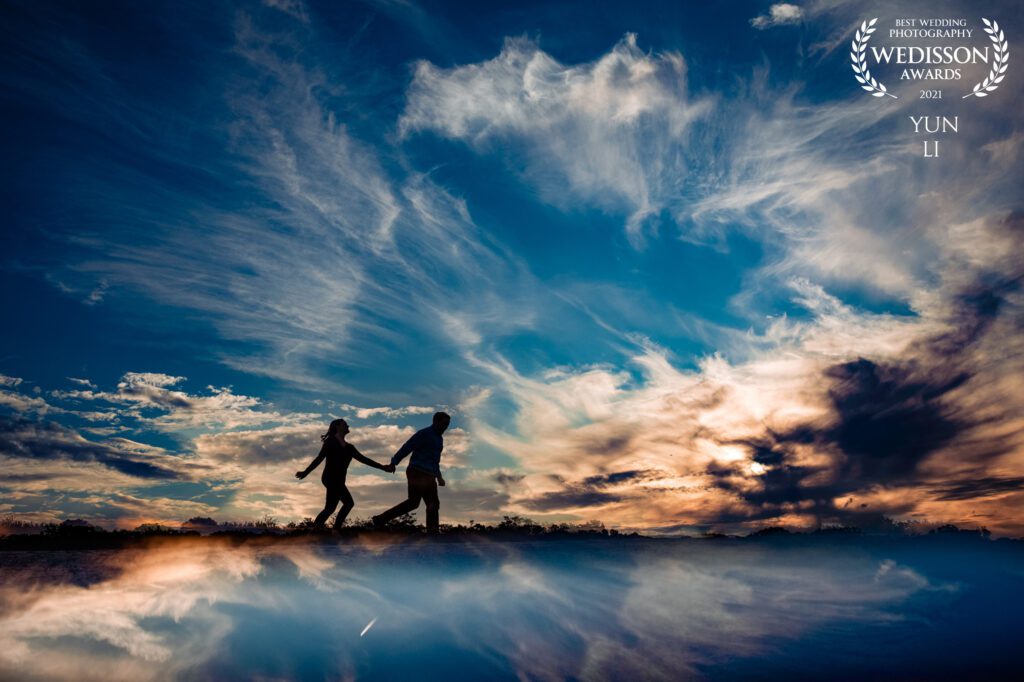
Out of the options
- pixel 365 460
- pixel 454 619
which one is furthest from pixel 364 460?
pixel 454 619

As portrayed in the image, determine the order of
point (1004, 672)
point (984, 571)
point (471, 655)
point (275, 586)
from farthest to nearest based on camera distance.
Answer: point (984, 571) → point (275, 586) → point (1004, 672) → point (471, 655)

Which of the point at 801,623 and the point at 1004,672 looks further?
the point at 801,623

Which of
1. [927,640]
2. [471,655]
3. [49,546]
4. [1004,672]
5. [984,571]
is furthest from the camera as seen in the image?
[984,571]

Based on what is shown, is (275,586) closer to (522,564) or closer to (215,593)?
(215,593)

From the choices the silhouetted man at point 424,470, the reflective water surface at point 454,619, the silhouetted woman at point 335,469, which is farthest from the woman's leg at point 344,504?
the reflective water surface at point 454,619

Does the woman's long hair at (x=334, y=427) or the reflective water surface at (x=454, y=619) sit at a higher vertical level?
the woman's long hair at (x=334, y=427)

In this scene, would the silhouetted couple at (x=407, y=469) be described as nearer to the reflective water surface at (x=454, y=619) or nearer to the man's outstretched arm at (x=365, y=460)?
the man's outstretched arm at (x=365, y=460)

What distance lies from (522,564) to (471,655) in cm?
303

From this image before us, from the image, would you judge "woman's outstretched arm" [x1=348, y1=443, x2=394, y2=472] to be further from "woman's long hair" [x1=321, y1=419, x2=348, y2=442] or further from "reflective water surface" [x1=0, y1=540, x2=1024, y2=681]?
"reflective water surface" [x1=0, y1=540, x2=1024, y2=681]

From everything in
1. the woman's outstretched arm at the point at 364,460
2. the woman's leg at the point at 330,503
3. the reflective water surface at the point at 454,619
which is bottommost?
the reflective water surface at the point at 454,619

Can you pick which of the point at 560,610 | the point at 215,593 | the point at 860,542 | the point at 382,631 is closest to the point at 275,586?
the point at 215,593

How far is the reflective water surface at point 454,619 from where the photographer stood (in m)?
5.43

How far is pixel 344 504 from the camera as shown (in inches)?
492

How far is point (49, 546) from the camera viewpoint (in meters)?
8.28
